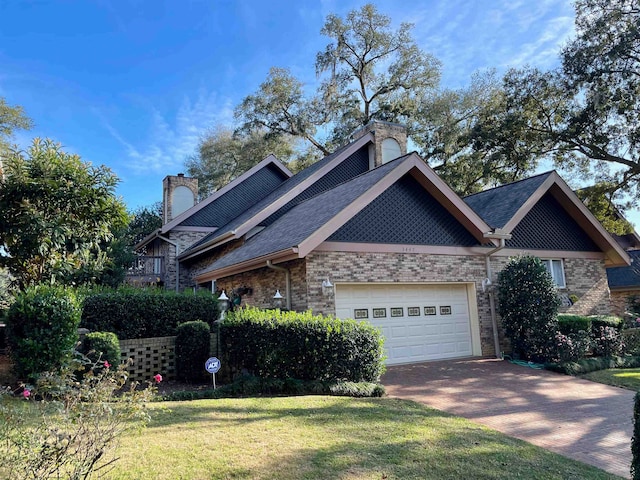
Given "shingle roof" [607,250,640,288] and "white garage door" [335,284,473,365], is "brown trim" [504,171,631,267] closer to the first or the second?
"white garage door" [335,284,473,365]

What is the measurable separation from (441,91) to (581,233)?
19.2 m

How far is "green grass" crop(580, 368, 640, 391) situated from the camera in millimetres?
10375

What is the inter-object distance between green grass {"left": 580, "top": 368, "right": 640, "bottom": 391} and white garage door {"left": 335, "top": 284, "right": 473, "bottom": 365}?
10.7 ft

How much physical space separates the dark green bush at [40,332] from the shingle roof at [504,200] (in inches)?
477

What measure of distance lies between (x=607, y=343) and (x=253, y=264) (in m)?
10.5

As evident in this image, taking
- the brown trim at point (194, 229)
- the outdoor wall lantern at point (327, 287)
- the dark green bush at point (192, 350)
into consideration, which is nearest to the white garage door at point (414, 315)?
the outdoor wall lantern at point (327, 287)

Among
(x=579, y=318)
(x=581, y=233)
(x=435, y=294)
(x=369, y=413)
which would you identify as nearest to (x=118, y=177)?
(x=369, y=413)

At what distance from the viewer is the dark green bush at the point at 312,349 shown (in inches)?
334

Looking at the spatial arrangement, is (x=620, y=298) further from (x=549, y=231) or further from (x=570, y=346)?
(x=570, y=346)

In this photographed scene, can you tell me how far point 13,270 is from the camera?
1100cm

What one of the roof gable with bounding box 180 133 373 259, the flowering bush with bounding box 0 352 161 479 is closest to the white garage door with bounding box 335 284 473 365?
the roof gable with bounding box 180 133 373 259

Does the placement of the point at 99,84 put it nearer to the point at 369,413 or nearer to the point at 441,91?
the point at 369,413

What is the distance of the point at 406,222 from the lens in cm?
1298

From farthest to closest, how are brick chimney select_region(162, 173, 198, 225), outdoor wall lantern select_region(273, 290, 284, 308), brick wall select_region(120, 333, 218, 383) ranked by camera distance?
brick chimney select_region(162, 173, 198, 225) < outdoor wall lantern select_region(273, 290, 284, 308) < brick wall select_region(120, 333, 218, 383)
